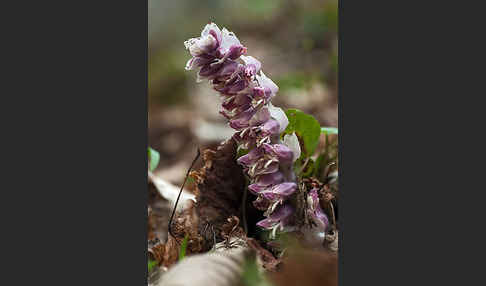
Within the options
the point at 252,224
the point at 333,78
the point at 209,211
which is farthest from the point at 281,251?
the point at 333,78

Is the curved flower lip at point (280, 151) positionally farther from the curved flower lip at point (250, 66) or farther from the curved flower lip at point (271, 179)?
the curved flower lip at point (250, 66)

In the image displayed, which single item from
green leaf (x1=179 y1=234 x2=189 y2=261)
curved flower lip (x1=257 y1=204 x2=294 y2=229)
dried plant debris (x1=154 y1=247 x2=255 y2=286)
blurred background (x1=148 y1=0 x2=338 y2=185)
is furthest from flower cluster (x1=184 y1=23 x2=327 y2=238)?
dried plant debris (x1=154 y1=247 x2=255 y2=286)

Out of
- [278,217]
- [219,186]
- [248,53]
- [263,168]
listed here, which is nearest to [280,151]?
[263,168]

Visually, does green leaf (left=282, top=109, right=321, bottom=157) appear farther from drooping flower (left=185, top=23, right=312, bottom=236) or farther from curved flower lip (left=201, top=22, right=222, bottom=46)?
curved flower lip (left=201, top=22, right=222, bottom=46)

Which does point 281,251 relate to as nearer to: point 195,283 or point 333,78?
point 195,283

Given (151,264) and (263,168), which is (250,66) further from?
(151,264)
